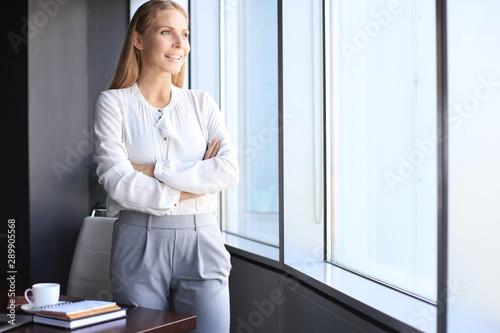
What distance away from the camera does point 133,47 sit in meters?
2.07

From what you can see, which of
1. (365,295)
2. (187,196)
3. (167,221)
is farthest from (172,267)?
(365,295)

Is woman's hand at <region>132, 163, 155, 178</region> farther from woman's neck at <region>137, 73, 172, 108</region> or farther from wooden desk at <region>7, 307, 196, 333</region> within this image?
wooden desk at <region>7, 307, 196, 333</region>

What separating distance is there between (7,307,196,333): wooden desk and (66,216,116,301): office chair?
34.4 inches

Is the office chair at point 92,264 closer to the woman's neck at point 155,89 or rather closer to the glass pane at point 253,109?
the woman's neck at point 155,89

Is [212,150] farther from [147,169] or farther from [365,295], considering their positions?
[365,295]

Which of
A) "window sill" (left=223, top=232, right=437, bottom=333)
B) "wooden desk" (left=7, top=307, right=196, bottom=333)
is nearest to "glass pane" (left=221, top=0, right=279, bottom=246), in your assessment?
"window sill" (left=223, top=232, right=437, bottom=333)

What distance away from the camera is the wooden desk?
1342mm

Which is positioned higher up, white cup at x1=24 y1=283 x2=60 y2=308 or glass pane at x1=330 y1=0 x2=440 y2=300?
A: glass pane at x1=330 y1=0 x2=440 y2=300

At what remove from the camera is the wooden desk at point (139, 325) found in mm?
1342

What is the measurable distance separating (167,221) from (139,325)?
485 millimetres

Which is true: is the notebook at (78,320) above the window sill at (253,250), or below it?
above

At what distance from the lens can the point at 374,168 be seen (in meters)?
2.09

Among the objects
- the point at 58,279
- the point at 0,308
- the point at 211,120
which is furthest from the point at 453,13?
the point at 58,279

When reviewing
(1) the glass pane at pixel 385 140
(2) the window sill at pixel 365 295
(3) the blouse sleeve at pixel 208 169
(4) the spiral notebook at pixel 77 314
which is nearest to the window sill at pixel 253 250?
(2) the window sill at pixel 365 295
